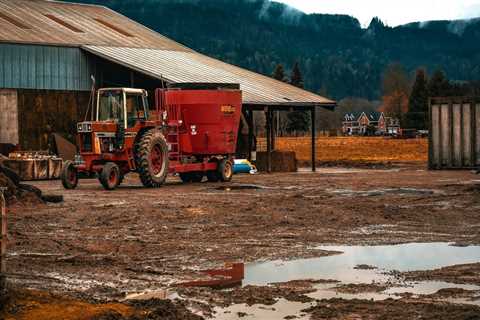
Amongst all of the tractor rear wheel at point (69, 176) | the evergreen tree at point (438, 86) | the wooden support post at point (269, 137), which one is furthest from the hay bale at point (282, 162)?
the evergreen tree at point (438, 86)

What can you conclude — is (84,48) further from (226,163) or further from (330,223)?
(330,223)

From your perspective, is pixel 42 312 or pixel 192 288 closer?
pixel 42 312

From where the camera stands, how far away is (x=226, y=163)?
29469 millimetres

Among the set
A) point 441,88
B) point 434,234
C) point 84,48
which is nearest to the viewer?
point 434,234

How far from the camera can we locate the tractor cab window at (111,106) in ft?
84.0

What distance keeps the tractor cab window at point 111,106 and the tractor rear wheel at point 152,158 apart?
0.92 m

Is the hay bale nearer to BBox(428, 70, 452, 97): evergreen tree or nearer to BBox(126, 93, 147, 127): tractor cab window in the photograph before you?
BBox(126, 93, 147, 127): tractor cab window

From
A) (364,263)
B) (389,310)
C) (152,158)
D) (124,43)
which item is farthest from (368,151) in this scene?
(389,310)

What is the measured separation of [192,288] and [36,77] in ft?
87.1

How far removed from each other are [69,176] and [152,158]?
2308 millimetres

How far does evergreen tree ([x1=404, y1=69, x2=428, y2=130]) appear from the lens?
102 meters

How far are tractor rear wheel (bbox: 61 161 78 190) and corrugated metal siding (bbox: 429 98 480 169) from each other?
49.4 ft

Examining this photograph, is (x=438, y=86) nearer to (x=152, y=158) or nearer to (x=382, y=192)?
(x=152, y=158)

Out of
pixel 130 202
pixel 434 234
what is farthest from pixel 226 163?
pixel 434 234
